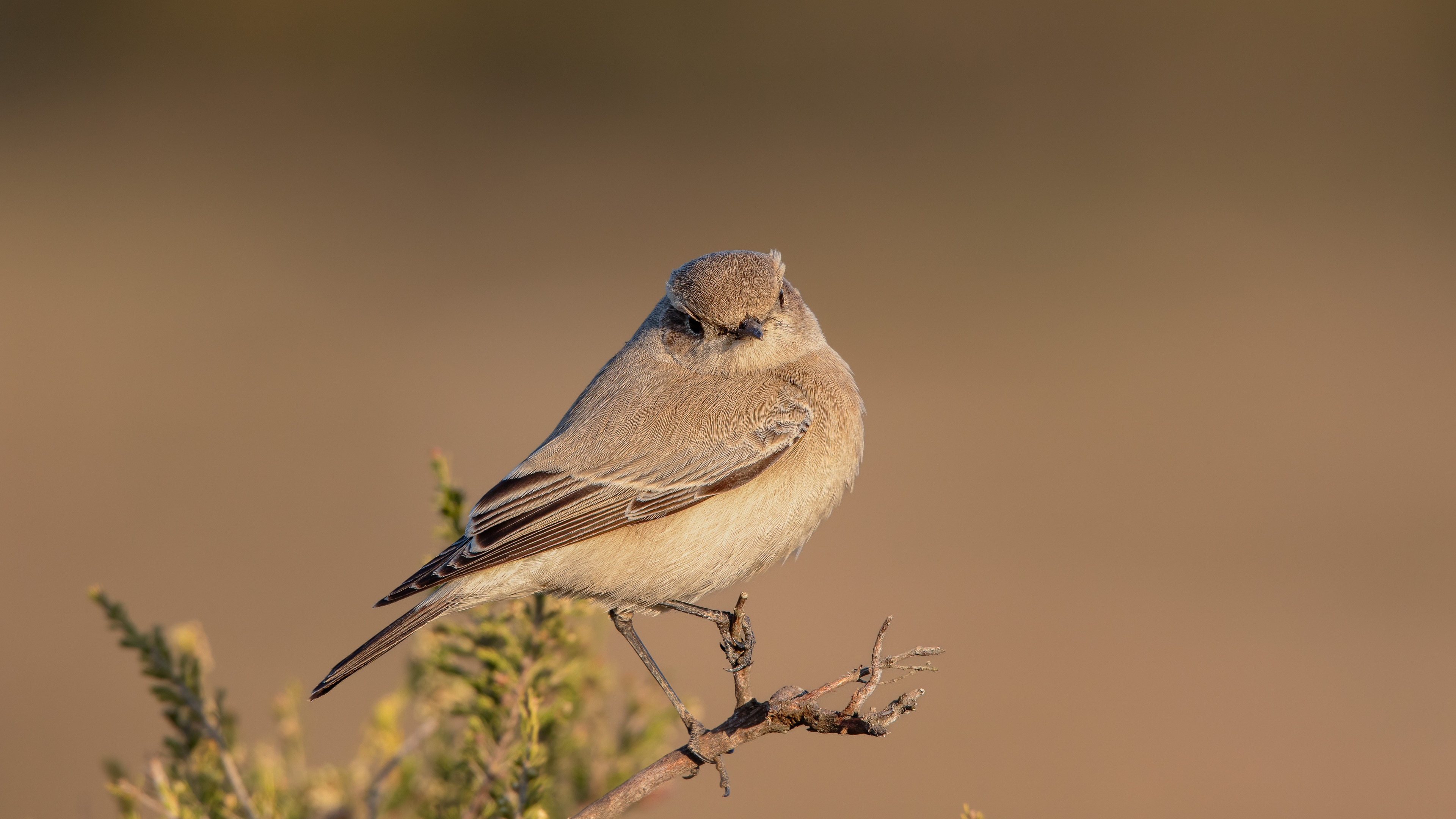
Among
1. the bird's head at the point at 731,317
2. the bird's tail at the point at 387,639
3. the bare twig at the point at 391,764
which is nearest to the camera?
the bird's tail at the point at 387,639

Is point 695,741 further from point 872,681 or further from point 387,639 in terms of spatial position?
point 387,639

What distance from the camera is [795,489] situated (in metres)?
3.29

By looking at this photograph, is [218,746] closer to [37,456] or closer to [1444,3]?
[37,456]

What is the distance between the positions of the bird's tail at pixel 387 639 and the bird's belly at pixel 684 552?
0.17 m

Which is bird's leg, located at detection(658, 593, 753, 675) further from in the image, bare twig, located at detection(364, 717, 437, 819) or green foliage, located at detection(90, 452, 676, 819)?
bare twig, located at detection(364, 717, 437, 819)

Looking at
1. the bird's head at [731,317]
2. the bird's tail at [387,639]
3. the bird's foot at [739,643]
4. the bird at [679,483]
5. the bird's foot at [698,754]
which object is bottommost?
the bird's foot at [698,754]

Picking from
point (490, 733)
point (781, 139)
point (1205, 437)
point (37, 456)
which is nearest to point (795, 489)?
point (490, 733)

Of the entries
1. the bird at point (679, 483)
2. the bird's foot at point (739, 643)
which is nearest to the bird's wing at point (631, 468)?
the bird at point (679, 483)

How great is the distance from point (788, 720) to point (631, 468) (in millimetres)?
1294

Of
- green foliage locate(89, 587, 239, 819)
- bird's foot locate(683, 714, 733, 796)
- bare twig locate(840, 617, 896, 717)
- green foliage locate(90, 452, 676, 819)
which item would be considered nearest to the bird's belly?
green foliage locate(90, 452, 676, 819)

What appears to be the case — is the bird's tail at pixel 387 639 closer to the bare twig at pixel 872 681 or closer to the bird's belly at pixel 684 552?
the bird's belly at pixel 684 552

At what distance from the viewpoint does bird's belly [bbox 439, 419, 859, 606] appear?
3.16 m

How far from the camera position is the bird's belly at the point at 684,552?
3.16 m

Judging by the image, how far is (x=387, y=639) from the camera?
9.36ft
